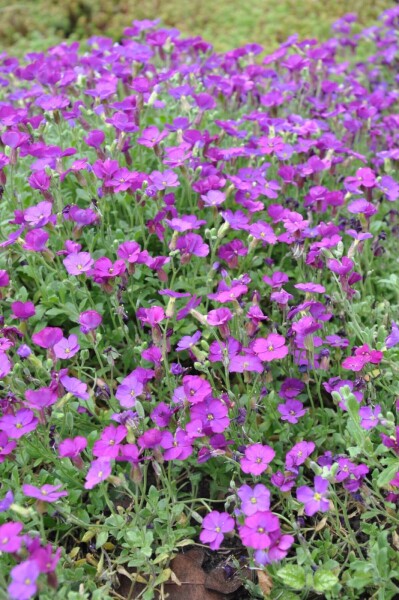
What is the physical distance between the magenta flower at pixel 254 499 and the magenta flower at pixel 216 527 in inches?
3.2

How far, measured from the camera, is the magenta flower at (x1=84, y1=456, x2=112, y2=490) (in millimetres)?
2199

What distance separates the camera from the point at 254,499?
227 cm

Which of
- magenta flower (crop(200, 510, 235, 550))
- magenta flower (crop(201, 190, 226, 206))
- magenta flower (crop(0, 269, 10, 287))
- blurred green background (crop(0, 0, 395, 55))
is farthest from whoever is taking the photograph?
blurred green background (crop(0, 0, 395, 55))

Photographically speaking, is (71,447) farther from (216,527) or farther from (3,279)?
(3,279)

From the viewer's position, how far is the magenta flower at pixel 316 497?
2.20 metres

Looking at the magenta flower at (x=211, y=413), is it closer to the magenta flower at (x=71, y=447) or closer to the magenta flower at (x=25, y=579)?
the magenta flower at (x=71, y=447)

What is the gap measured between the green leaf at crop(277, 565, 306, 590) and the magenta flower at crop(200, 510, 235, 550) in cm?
22

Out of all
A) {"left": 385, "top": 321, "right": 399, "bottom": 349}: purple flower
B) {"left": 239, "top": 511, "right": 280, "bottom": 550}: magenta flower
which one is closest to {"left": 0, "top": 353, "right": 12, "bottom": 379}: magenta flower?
{"left": 239, "top": 511, "right": 280, "bottom": 550}: magenta flower

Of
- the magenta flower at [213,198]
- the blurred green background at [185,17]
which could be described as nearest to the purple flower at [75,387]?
the magenta flower at [213,198]

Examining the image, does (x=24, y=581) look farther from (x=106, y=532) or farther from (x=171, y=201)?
(x=171, y=201)

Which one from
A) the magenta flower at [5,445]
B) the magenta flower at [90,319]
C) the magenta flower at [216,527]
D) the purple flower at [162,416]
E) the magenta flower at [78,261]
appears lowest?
the magenta flower at [216,527]

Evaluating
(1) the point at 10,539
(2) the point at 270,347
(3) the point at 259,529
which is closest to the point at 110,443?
(1) the point at 10,539

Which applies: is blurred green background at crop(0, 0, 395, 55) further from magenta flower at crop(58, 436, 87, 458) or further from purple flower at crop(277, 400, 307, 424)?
magenta flower at crop(58, 436, 87, 458)

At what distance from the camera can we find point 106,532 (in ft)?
8.06
